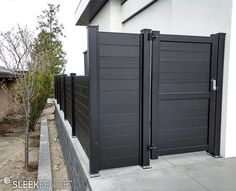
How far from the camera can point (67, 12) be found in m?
21.5

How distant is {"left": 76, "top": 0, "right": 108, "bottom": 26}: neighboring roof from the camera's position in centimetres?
1020

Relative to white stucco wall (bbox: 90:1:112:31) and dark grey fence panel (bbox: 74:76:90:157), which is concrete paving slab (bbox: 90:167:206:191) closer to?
dark grey fence panel (bbox: 74:76:90:157)

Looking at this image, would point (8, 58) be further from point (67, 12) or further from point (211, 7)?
point (67, 12)

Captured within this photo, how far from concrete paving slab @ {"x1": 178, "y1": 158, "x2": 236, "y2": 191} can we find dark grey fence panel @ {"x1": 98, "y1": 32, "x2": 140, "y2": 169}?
0.65m

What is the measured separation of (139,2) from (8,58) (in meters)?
3.81

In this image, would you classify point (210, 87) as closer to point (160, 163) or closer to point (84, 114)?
point (160, 163)

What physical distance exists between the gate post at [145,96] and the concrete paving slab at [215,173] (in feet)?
1.46

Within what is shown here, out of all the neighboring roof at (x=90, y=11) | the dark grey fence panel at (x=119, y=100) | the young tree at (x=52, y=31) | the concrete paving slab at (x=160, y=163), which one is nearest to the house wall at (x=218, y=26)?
the concrete paving slab at (x=160, y=163)

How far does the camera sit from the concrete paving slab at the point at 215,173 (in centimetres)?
234

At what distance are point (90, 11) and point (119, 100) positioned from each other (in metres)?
9.85

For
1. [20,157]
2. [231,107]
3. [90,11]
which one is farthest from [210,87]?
[90,11]

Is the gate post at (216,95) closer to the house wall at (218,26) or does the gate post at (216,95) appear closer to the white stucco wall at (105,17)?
the house wall at (218,26)

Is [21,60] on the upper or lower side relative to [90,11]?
lower

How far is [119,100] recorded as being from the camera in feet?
8.75
